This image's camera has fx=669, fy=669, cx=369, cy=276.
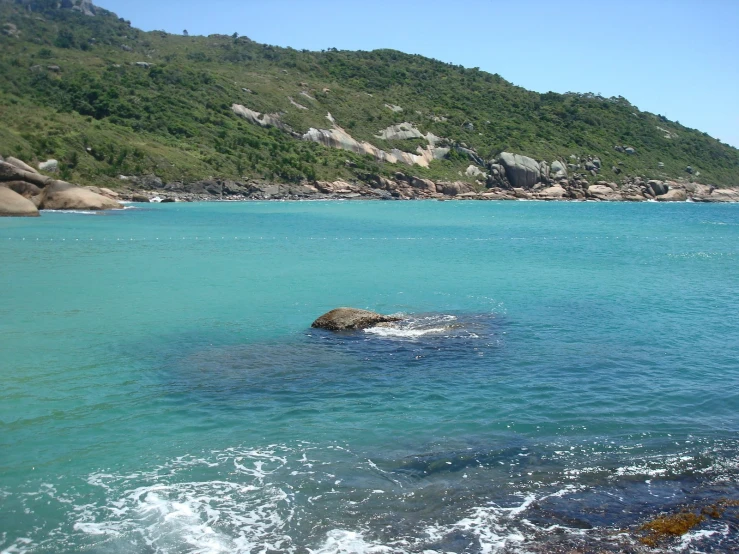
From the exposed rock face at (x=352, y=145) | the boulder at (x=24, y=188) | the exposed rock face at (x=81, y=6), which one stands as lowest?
the boulder at (x=24, y=188)

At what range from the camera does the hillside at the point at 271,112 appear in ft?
277

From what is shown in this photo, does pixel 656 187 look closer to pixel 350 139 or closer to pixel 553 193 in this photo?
pixel 553 193

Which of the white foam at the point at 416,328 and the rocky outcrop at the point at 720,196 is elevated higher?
the rocky outcrop at the point at 720,196

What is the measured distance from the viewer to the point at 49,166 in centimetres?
6956

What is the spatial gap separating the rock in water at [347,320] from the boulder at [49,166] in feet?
201

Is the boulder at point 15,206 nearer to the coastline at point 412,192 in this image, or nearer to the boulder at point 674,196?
the coastline at point 412,192

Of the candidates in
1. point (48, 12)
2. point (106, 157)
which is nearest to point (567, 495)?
point (106, 157)

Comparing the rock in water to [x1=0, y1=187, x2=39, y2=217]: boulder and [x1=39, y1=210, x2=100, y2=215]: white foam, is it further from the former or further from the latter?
[x1=39, y1=210, x2=100, y2=215]: white foam

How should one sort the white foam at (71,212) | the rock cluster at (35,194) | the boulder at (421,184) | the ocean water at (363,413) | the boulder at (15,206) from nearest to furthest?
the ocean water at (363,413)
the boulder at (15,206)
the rock cluster at (35,194)
the white foam at (71,212)
the boulder at (421,184)

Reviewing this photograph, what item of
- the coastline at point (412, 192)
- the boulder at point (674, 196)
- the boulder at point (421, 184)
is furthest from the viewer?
the boulder at point (674, 196)

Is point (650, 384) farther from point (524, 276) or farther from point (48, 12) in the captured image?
point (48, 12)

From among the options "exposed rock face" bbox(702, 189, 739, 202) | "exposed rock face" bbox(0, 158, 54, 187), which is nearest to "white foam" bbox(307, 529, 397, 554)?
"exposed rock face" bbox(0, 158, 54, 187)

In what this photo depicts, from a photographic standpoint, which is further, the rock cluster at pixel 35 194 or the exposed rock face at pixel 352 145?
the exposed rock face at pixel 352 145

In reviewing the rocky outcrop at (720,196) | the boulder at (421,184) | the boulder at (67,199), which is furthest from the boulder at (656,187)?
the boulder at (67,199)
